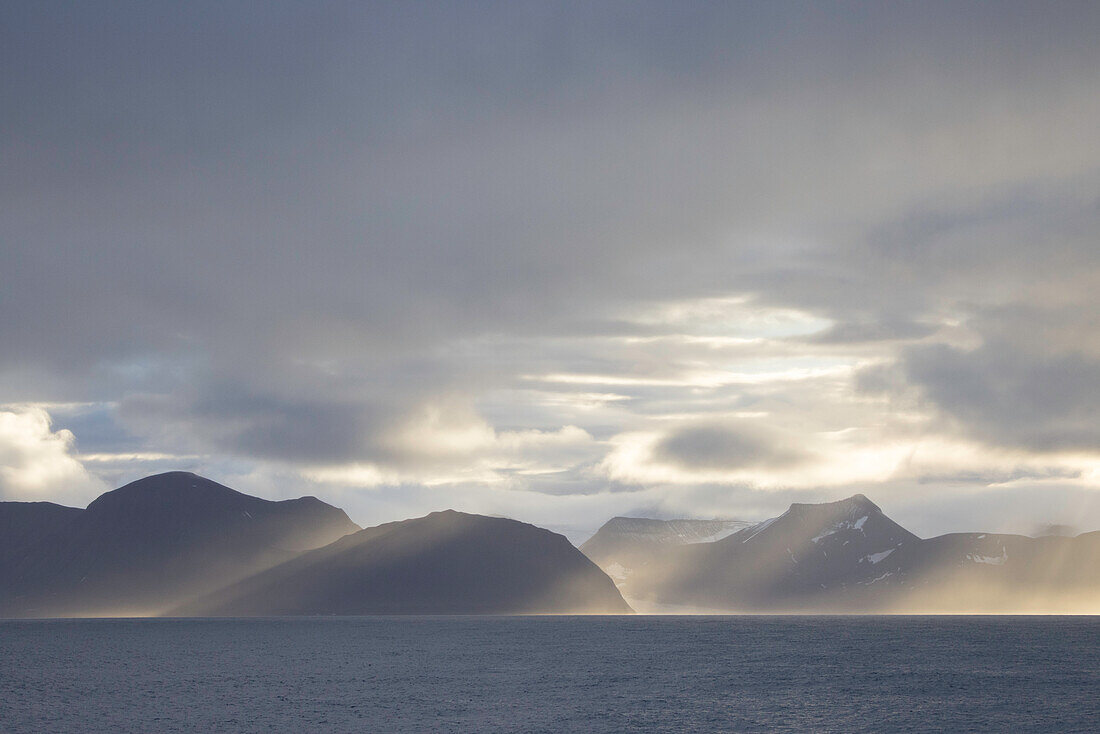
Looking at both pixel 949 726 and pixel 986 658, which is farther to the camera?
pixel 986 658

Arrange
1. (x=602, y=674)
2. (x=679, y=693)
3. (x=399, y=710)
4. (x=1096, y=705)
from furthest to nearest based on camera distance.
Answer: (x=602, y=674)
(x=679, y=693)
(x=1096, y=705)
(x=399, y=710)

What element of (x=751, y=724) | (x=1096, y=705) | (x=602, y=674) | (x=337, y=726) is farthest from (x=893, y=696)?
(x=337, y=726)

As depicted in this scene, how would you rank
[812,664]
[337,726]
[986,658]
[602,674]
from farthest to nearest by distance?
[986,658] → [812,664] → [602,674] → [337,726]

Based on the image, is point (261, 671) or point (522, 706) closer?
point (522, 706)

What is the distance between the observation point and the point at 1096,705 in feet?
344

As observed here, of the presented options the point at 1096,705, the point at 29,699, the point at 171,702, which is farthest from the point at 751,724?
the point at 29,699

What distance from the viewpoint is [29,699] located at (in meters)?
109

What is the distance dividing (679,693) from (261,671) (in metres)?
65.4

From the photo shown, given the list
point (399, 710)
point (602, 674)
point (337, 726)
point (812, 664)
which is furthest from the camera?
point (812, 664)

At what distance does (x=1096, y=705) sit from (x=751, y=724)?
137ft

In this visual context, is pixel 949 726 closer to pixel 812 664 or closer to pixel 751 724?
pixel 751 724

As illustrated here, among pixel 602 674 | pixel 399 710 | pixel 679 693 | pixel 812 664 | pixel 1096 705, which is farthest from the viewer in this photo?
pixel 812 664

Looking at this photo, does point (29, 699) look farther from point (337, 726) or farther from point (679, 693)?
point (679, 693)

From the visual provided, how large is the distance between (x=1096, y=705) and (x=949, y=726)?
82.8 ft
